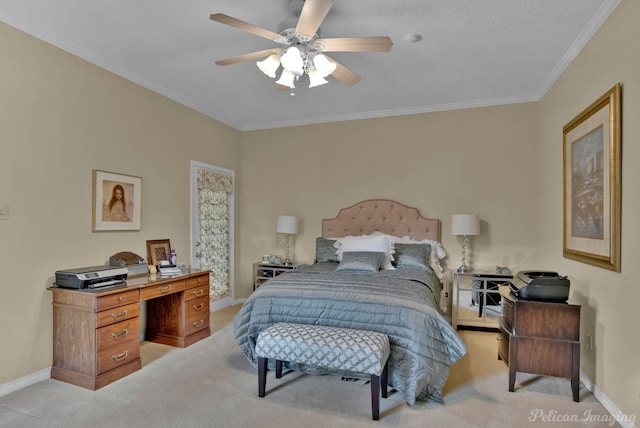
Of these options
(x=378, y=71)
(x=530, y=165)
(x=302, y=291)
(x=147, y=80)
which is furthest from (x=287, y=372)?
(x=530, y=165)

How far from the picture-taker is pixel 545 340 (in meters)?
2.71

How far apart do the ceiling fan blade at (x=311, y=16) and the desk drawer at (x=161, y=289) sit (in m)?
2.54

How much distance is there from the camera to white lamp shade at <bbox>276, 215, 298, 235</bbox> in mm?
5094

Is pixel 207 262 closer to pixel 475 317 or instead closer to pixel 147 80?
pixel 147 80

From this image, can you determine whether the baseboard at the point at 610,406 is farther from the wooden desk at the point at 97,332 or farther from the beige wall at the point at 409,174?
the wooden desk at the point at 97,332

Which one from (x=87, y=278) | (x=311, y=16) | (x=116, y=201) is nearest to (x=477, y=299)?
(x=311, y=16)

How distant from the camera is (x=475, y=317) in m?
4.26

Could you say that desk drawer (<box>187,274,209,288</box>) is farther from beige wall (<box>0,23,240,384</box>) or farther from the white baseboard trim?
the white baseboard trim

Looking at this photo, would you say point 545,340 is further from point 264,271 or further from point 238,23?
point 264,271

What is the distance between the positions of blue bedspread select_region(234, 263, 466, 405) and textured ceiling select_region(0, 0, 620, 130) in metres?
2.13

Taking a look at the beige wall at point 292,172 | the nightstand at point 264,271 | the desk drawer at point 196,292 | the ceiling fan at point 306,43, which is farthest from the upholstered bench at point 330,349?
the nightstand at point 264,271

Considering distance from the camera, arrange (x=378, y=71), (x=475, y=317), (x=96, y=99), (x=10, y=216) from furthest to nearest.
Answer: (x=475, y=317) → (x=378, y=71) → (x=96, y=99) → (x=10, y=216)

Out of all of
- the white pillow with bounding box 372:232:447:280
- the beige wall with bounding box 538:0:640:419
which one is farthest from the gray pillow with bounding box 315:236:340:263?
the beige wall with bounding box 538:0:640:419

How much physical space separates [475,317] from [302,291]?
2.44m
